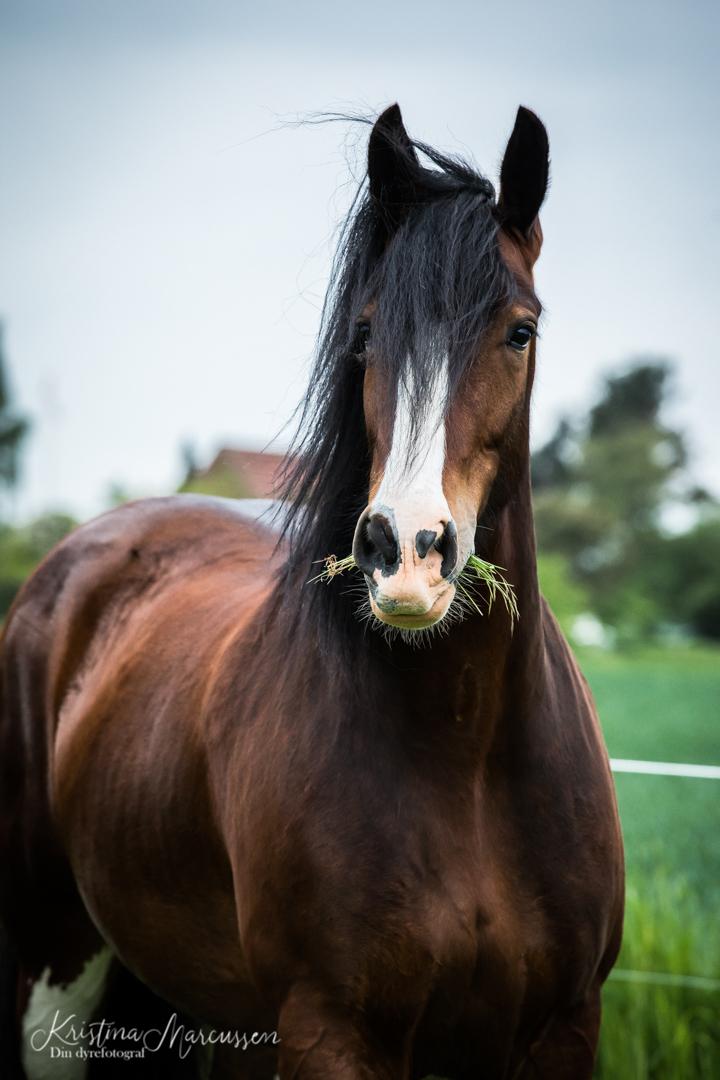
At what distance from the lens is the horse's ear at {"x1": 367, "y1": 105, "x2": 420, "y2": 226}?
1960 millimetres

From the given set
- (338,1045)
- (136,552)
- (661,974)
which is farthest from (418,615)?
(661,974)

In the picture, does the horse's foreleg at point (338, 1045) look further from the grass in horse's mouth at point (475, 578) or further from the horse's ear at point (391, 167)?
the horse's ear at point (391, 167)

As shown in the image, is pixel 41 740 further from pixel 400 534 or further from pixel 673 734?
pixel 673 734

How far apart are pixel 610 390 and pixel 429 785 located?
135 ft

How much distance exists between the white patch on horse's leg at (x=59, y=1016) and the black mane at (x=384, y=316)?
186 centimetres

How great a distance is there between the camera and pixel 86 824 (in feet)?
9.50

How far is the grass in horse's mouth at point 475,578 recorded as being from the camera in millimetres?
1849

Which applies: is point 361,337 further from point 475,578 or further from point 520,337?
point 475,578

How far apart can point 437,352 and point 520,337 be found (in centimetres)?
23

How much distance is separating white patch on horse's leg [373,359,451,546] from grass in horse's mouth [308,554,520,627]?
24cm

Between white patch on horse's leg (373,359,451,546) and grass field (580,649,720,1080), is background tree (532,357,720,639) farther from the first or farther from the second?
white patch on horse's leg (373,359,451,546)

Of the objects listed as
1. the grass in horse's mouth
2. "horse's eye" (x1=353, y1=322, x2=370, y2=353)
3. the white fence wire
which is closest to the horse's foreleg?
the grass in horse's mouth

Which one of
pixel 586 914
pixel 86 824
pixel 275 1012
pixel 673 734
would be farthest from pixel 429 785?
pixel 673 734

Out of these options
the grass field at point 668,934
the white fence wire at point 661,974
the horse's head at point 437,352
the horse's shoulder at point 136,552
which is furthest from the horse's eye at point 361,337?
the grass field at point 668,934
